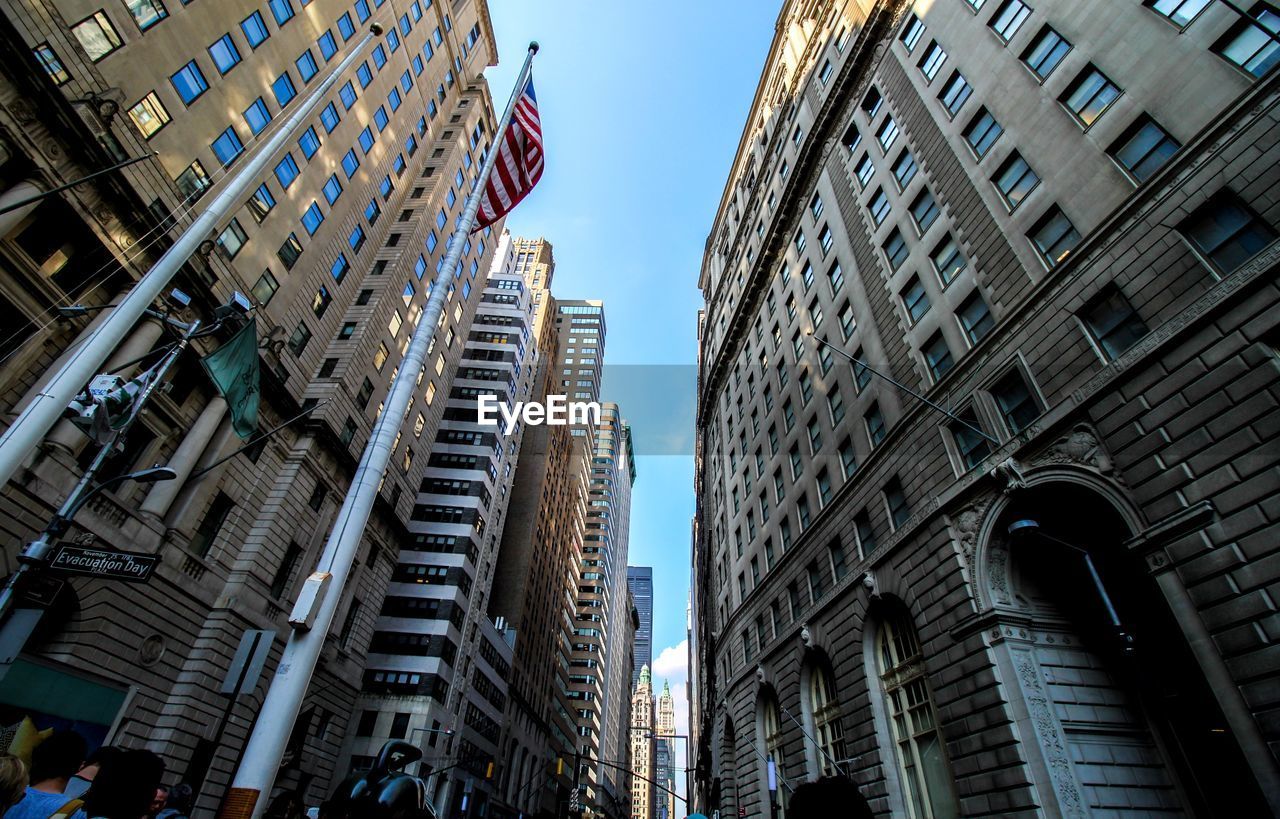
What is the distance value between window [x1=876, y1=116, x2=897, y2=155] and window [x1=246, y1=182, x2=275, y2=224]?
30.3m

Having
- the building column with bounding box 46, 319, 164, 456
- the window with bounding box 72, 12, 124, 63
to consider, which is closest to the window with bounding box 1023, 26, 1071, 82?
the building column with bounding box 46, 319, 164, 456

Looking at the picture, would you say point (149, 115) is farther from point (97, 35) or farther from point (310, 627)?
point (310, 627)

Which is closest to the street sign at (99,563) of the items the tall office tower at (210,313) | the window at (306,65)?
the tall office tower at (210,313)

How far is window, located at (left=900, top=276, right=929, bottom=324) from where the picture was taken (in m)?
24.7

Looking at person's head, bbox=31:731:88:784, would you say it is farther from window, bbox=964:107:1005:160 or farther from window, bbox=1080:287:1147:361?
window, bbox=964:107:1005:160

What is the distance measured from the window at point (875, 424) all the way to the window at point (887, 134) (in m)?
13.7

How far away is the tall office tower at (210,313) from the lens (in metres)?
18.4

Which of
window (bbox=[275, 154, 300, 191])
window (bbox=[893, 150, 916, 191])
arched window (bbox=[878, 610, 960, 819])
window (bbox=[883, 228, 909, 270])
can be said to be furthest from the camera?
window (bbox=[275, 154, 300, 191])

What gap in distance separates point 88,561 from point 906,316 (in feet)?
86.4

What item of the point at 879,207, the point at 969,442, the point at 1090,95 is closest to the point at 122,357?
the point at 969,442

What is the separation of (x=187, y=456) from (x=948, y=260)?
3131 centimetres

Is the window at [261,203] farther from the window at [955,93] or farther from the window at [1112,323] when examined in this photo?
the window at [1112,323]

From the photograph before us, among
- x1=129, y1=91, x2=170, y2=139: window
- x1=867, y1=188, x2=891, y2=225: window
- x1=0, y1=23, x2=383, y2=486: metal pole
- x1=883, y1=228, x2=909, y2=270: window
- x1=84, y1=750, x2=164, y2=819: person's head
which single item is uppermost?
x1=867, y1=188, x2=891, y2=225: window

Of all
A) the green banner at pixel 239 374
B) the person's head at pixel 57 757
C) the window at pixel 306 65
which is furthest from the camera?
the window at pixel 306 65
